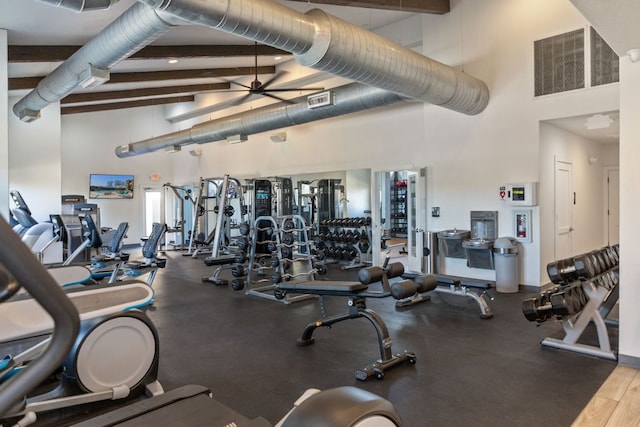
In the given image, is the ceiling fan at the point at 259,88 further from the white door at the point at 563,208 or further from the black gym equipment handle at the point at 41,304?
the black gym equipment handle at the point at 41,304

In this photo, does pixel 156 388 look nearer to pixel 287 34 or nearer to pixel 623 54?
pixel 287 34

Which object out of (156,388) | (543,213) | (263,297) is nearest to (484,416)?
(156,388)

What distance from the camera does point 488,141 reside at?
6.50 metres

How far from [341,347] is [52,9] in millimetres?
5323

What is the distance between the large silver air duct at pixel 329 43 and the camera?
3.24 meters

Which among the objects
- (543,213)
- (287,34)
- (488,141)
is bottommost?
(543,213)

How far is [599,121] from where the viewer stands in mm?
5535

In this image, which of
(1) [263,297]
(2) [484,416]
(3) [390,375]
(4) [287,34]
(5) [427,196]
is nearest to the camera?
(2) [484,416]

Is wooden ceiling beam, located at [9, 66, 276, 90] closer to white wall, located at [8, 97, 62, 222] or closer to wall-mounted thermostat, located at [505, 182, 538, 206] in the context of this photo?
white wall, located at [8, 97, 62, 222]

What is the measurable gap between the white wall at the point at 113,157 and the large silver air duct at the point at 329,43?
10719 mm

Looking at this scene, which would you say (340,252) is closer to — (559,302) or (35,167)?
(559,302)

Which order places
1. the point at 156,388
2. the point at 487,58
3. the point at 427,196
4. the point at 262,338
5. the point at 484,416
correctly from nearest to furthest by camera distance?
the point at 484,416 < the point at 156,388 < the point at 262,338 < the point at 487,58 < the point at 427,196

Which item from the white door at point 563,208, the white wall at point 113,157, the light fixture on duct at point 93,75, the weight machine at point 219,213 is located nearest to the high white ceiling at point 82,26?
the light fixture on duct at point 93,75

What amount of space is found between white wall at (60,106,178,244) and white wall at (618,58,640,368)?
1274cm
